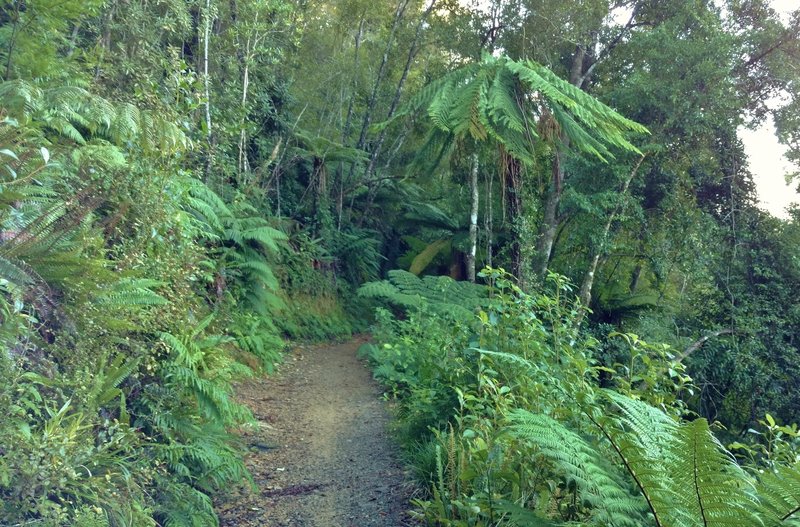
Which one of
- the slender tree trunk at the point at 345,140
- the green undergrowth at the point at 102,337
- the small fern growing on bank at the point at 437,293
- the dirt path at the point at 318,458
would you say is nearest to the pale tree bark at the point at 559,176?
the small fern growing on bank at the point at 437,293

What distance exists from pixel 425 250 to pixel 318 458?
9.94 meters

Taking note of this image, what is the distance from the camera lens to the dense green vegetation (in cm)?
326

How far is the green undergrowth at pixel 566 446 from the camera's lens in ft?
6.88

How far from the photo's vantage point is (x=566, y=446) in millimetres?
2361

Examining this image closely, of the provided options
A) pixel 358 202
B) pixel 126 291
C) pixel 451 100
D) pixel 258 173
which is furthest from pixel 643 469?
pixel 358 202

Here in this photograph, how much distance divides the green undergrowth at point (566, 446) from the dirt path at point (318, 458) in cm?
31

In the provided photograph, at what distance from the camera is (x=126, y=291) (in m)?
4.26

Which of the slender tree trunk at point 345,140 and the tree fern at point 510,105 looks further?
the slender tree trunk at point 345,140

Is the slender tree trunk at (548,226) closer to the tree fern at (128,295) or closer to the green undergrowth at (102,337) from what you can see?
the green undergrowth at (102,337)

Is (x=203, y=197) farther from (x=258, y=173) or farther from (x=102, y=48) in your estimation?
(x=258, y=173)

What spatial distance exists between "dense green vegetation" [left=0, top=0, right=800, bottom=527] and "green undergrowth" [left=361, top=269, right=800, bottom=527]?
0.07 feet

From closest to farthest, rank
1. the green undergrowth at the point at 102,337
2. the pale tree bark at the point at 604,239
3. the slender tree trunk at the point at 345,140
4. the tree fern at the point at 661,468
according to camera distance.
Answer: the tree fern at the point at 661,468 → the green undergrowth at the point at 102,337 → the pale tree bark at the point at 604,239 → the slender tree trunk at the point at 345,140

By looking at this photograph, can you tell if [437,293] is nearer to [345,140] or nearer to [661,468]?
[661,468]

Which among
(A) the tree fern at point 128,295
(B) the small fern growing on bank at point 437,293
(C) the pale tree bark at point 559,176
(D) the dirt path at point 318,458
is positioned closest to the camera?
(A) the tree fern at point 128,295
